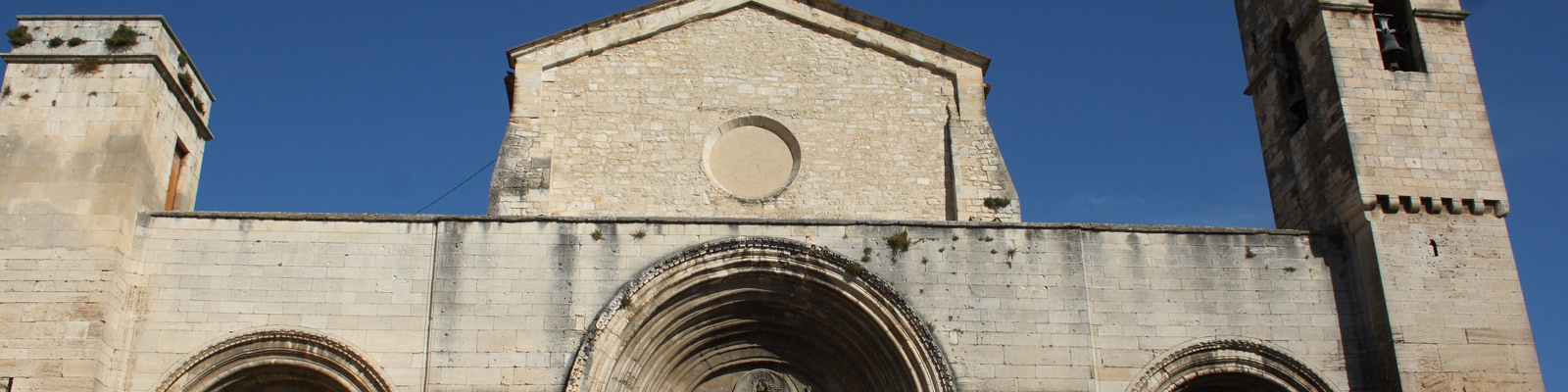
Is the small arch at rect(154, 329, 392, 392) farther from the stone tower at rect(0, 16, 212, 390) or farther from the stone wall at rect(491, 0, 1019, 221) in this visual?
the stone wall at rect(491, 0, 1019, 221)

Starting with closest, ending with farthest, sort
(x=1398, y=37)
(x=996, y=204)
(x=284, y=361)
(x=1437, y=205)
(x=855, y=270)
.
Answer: (x=284, y=361)
(x=855, y=270)
(x=1437, y=205)
(x=996, y=204)
(x=1398, y=37)

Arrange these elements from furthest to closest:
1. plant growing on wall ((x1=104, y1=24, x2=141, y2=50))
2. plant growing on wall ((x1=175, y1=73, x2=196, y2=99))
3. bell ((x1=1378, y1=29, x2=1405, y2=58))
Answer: bell ((x1=1378, y1=29, x2=1405, y2=58)) < plant growing on wall ((x1=175, y1=73, x2=196, y2=99)) < plant growing on wall ((x1=104, y1=24, x2=141, y2=50))

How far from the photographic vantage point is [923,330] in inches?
407

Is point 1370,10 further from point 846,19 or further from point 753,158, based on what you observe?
point 753,158

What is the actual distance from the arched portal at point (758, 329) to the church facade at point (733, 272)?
0.02m

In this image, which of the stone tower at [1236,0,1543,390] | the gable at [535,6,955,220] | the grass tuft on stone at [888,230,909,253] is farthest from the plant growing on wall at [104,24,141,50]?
the stone tower at [1236,0,1543,390]

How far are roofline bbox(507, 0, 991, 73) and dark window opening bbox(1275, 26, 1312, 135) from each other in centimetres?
272

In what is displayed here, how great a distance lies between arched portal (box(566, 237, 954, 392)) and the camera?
10273mm

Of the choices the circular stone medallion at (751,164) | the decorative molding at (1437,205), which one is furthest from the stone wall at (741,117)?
the decorative molding at (1437,205)

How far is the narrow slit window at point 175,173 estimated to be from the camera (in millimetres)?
11266

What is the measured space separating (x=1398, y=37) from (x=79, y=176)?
1119 centimetres

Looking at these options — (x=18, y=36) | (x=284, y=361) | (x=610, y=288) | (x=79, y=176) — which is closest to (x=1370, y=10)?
(x=610, y=288)

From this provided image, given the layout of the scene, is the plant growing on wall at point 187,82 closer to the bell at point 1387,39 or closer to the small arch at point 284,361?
the small arch at point 284,361

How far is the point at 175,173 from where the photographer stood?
11484mm
